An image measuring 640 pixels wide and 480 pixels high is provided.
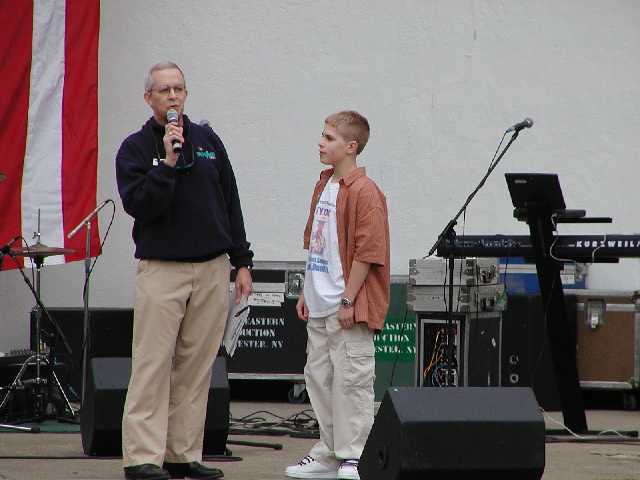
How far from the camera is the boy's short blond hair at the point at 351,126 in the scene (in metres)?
5.79

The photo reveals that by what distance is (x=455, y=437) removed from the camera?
14.6ft

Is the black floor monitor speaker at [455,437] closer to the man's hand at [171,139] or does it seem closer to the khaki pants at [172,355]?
the khaki pants at [172,355]

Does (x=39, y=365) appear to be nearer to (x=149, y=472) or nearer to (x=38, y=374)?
(x=38, y=374)

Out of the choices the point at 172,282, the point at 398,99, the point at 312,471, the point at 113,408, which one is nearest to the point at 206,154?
the point at 172,282

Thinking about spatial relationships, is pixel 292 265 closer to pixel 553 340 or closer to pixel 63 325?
pixel 63 325

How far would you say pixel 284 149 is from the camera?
10344mm

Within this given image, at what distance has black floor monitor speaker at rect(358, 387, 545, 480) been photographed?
14.4ft

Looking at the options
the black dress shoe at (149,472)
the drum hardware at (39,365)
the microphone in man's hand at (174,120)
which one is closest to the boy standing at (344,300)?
the black dress shoe at (149,472)

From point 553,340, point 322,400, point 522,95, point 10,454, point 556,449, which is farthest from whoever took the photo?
point 522,95

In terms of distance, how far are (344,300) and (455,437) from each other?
4.10ft

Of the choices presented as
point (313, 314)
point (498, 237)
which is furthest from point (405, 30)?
point (313, 314)

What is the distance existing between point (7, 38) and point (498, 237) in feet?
13.5

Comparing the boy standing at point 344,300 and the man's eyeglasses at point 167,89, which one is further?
the boy standing at point 344,300

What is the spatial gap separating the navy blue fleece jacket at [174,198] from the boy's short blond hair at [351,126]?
2.03 ft
